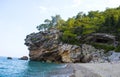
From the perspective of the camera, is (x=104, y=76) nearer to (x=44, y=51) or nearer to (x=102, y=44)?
(x=102, y=44)

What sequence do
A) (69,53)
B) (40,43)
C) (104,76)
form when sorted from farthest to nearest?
(40,43)
(69,53)
(104,76)

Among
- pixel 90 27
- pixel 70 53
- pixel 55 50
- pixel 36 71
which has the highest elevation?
pixel 90 27

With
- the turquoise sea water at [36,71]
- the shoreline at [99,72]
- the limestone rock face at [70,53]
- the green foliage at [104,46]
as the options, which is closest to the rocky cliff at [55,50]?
the limestone rock face at [70,53]

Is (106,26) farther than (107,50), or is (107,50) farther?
(106,26)

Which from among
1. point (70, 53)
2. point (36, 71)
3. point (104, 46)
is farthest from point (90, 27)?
point (36, 71)

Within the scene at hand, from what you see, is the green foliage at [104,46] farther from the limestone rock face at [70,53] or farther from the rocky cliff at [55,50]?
the limestone rock face at [70,53]

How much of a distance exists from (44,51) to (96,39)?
21119 millimetres

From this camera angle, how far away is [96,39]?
8988 cm

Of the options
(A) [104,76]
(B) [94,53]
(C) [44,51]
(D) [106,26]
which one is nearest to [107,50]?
(B) [94,53]

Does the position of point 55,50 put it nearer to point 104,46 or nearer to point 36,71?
point 104,46

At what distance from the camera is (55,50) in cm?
9156

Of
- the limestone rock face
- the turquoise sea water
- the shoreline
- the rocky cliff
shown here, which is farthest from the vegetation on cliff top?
the shoreline

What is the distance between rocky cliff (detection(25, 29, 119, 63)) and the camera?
8202 centimetres

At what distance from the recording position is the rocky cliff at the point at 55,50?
82.0 metres
